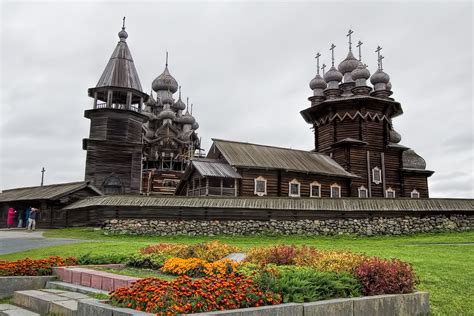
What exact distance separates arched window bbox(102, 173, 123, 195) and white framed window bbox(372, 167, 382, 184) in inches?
913

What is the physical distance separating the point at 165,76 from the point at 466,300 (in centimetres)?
7059

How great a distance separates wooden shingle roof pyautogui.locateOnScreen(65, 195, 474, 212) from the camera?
2357 cm

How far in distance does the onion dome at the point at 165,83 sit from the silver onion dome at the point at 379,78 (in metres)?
38.0

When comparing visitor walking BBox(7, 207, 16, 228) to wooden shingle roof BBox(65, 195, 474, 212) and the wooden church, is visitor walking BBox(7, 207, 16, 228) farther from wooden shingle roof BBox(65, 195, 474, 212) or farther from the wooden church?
wooden shingle roof BBox(65, 195, 474, 212)

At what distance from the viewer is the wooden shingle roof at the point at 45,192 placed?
30.5 m

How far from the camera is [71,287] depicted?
354 inches

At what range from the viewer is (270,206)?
24141mm

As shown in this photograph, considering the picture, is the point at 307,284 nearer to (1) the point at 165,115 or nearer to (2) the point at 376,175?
(2) the point at 376,175

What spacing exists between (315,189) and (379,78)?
17.0 metres

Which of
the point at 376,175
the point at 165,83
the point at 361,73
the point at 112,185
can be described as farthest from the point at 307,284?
the point at 165,83

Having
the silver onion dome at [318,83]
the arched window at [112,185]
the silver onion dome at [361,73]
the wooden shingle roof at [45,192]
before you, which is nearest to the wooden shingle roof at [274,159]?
the arched window at [112,185]

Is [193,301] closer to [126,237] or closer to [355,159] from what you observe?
[126,237]

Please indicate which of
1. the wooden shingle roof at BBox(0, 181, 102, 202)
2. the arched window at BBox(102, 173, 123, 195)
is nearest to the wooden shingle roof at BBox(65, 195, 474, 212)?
the wooden shingle roof at BBox(0, 181, 102, 202)

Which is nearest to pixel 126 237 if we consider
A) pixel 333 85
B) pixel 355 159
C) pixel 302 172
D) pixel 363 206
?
pixel 363 206
